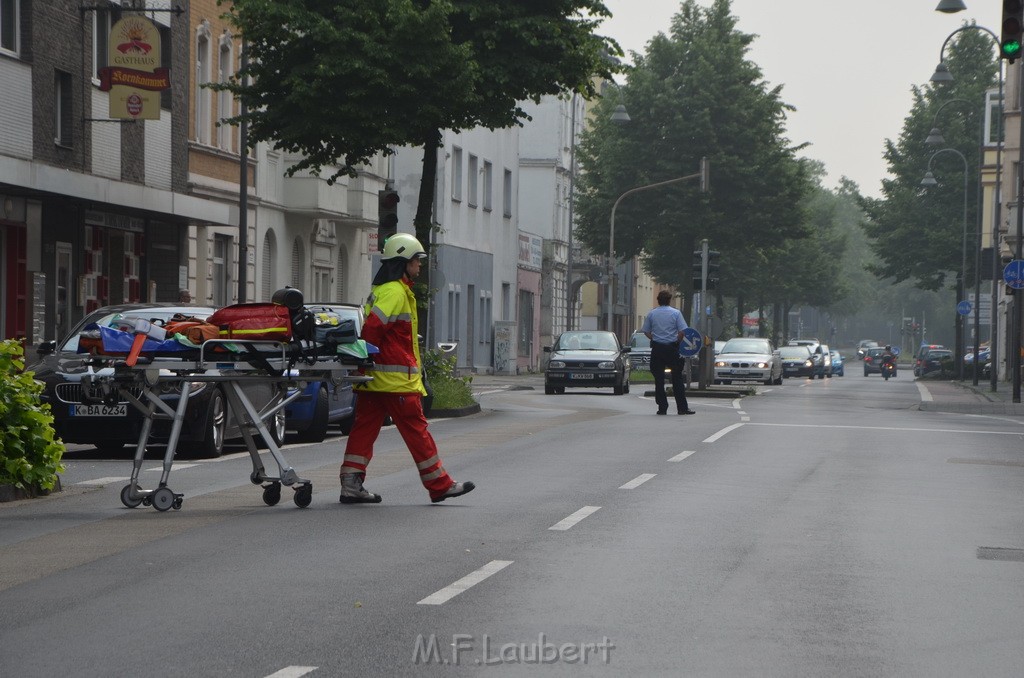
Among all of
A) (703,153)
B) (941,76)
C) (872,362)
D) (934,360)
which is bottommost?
(872,362)

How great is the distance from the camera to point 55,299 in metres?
30.8

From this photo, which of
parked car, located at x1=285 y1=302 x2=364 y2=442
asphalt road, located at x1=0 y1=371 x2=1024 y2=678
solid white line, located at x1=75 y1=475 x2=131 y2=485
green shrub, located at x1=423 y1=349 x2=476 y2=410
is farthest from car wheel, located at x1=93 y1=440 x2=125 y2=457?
green shrub, located at x1=423 y1=349 x2=476 y2=410

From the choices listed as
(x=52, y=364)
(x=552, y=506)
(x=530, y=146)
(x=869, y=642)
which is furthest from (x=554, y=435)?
(x=530, y=146)

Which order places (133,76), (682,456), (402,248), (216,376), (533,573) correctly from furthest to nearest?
1. (133,76)
2. (682,456)
3. (402,248)
4. (216,376)
5. (533,573)

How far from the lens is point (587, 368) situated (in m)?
40.2

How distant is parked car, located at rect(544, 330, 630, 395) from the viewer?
132 feet

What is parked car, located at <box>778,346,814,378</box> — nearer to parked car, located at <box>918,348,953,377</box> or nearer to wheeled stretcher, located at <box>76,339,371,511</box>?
parked car, located at <box>918,348,953,377</box>

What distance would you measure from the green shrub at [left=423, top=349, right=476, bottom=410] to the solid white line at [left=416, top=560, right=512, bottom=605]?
1786 cm

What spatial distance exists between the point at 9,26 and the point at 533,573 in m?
22.7

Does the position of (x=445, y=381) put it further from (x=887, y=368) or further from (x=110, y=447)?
(x=887, y=368)

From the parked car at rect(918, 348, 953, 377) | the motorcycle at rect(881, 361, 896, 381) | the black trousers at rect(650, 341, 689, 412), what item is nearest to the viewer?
the black trousers at rect(650, 341, 689, 412)

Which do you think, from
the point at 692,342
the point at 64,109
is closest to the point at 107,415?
the point at 64,109

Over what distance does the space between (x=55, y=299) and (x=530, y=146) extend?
157 ft

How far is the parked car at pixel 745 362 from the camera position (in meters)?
52.2
